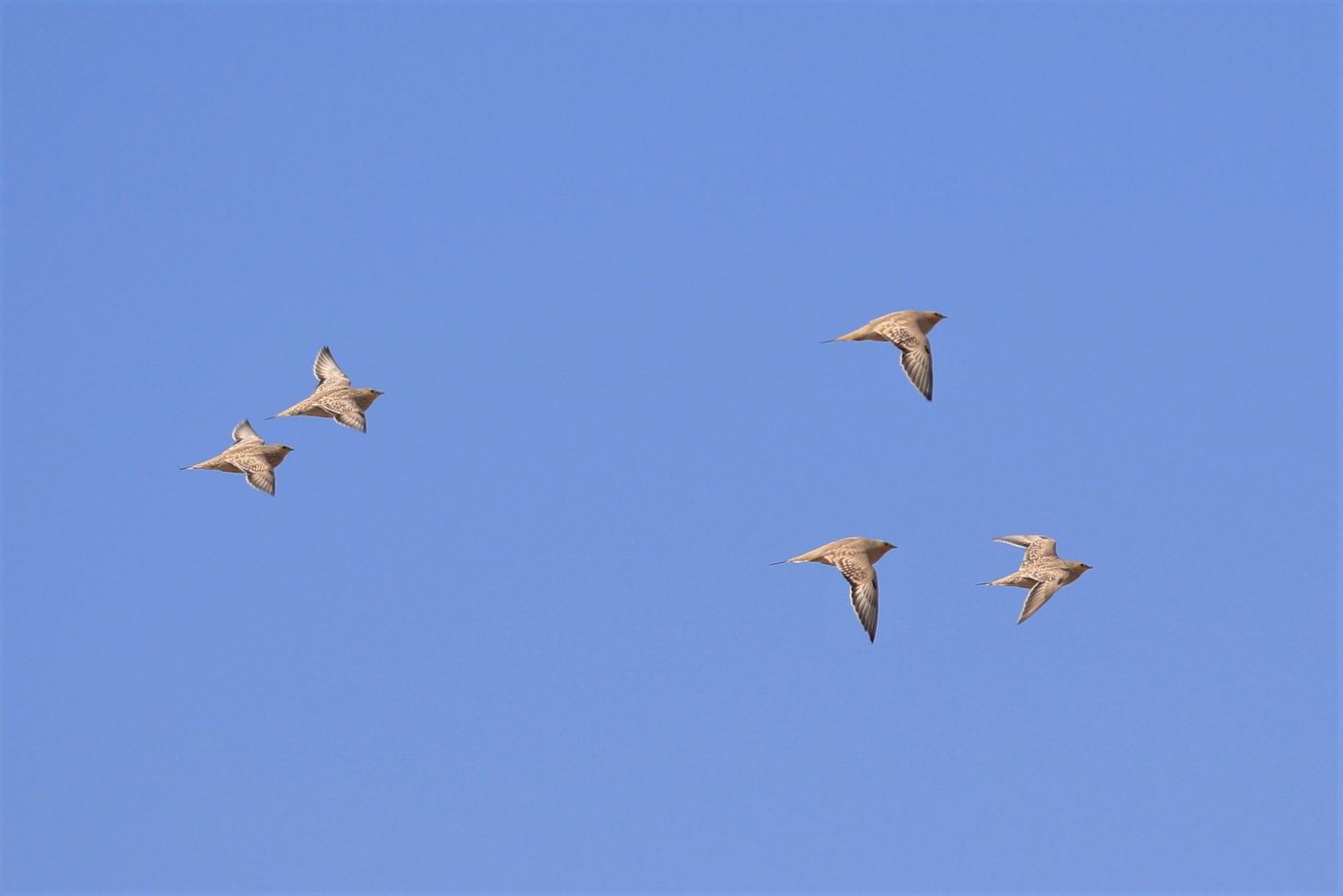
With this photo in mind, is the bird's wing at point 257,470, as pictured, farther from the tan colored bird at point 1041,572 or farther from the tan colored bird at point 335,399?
the tan colored bird at point 1041,572

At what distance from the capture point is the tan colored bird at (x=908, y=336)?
53.7m

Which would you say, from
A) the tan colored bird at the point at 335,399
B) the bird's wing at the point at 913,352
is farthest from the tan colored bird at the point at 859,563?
the tan colored bird at the point at 335,399

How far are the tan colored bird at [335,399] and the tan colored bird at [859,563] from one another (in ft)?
35.4

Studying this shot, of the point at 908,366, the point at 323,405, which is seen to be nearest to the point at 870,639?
the point at 908,366

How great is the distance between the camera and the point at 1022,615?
52906 millimetres

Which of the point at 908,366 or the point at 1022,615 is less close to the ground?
the point at 908,366

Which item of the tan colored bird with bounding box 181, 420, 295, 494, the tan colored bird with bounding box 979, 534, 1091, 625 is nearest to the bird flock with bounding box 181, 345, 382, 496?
the tan colored bird with bounding box 181, 420, 295, 494

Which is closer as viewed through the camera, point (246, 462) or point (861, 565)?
point (861, 565)

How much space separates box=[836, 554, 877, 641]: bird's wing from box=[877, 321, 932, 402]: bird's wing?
3.92 meters

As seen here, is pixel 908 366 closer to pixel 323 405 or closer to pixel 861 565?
pixel 861 565

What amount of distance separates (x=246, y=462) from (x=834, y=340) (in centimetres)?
1382

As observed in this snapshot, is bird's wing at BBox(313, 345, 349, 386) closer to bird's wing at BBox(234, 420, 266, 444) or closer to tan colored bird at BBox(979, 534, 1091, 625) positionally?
bird's wing at BBox(234, 420, 266, 444)

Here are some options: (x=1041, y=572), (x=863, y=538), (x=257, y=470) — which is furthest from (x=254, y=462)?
(x=1041, y=572)

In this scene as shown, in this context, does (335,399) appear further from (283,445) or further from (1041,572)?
(1041,572)
